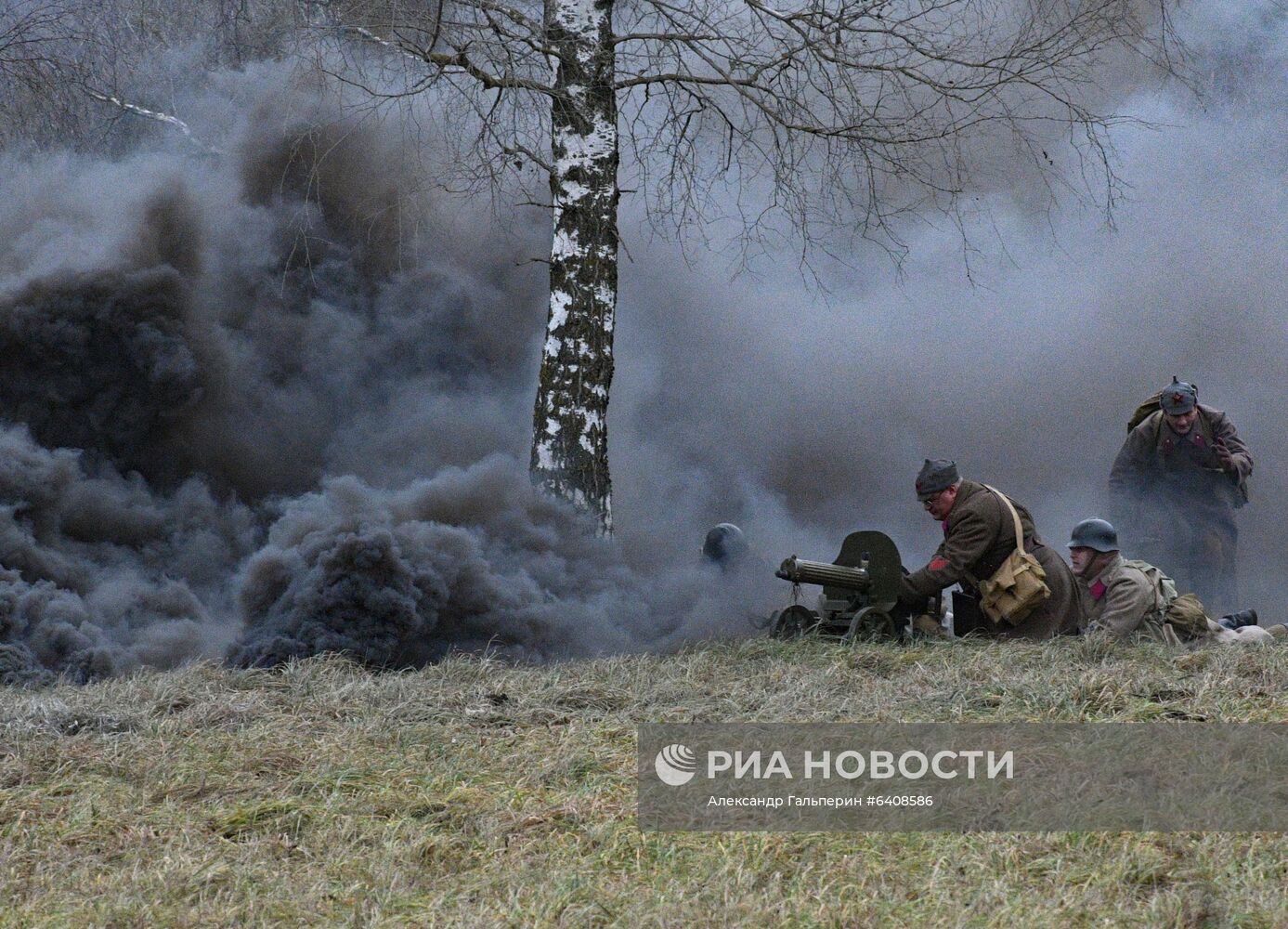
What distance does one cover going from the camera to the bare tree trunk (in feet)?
27.7

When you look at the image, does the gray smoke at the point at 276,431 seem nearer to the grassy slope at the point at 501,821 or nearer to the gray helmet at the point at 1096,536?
the grassy slope at the point at 501,821

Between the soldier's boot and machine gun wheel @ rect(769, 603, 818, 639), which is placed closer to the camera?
machine gun wheel @ rect(769, 603, 818, 639)

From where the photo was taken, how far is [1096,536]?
7648mm

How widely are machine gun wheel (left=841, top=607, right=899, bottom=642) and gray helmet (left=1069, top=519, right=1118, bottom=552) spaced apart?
3.85 feet

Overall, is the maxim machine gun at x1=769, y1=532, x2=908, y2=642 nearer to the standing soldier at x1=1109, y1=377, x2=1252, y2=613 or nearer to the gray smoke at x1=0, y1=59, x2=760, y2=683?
the gray smoke at x1=0, y1=59, x2=760, y2=683

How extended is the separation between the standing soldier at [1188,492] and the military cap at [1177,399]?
0.04ft

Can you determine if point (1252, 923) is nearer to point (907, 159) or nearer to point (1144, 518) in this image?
point (907, 159)

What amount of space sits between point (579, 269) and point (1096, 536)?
11.9 feet

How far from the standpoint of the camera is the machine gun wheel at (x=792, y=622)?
25.9 feet

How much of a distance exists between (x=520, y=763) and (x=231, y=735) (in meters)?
1.23

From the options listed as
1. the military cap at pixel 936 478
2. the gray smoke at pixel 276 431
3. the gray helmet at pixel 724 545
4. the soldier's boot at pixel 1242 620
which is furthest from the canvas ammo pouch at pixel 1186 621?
the gray helmet at pixel 724 545

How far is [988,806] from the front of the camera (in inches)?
163

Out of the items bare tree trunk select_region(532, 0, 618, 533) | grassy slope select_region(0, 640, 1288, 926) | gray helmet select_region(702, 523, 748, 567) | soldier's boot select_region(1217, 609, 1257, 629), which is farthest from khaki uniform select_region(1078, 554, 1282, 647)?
bare tree trunk select_region(532, 0, 618, 533)

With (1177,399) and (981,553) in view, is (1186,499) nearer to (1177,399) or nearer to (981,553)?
(1177,399)
